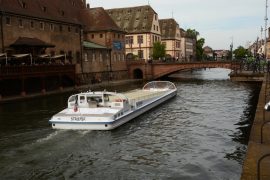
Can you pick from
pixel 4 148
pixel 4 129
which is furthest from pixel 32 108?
pixel 4 148

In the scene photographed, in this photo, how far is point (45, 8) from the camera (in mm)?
51969

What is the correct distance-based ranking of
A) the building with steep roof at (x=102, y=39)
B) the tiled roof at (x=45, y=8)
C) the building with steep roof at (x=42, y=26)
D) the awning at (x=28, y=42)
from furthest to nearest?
the building with steep roof at (x=102, y=39)
the tiled roof at (x=45, y=8)
the awning at (x=28, y=42)
the building with steep roof at (x=42, y=26)

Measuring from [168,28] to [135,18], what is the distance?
57.4ft

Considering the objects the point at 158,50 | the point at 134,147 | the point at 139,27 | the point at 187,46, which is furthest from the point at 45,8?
the point at 187,46

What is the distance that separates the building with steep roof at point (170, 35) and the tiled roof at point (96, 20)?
128ft

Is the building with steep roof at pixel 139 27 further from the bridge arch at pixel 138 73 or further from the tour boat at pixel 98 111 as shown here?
the tour boat at pixel 98 111

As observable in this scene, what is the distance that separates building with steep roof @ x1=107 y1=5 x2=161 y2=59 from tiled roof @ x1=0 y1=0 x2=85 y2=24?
89.2 feet

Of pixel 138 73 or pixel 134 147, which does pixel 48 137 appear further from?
pixel 138 73

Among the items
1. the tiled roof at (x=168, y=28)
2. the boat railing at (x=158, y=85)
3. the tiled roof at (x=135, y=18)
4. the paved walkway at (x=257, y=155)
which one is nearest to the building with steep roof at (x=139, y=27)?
the tiled roof at (x=135, y=18)

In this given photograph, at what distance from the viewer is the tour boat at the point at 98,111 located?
22688 millimetres

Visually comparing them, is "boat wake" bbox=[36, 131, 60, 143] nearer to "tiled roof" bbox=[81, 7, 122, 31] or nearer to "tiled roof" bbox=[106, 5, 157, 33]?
"tiled roof" bbox=[81, 7, 122, 31]

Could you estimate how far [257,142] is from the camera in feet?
42.3

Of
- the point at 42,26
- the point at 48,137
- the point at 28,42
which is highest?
the point at 42,26

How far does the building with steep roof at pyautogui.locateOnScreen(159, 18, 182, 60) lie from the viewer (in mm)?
106562
